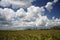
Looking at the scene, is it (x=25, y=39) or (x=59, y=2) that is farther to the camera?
(x=59, y=2)

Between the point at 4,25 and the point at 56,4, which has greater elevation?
the point at 56,4

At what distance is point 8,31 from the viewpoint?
17.2 feet

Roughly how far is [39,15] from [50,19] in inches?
13.2

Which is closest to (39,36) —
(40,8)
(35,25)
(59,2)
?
(35,25)

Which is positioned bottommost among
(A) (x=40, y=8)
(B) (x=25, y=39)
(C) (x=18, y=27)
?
(B) (x=25, y=39)

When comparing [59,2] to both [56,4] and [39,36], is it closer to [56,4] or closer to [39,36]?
[56,4]

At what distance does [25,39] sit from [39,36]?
1.30 ft

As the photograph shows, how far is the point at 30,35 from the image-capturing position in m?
5.34

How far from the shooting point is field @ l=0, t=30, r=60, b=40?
17.1 ft

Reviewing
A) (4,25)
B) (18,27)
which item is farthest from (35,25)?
(4,25)

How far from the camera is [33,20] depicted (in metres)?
5.40

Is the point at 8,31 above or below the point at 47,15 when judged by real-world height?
below

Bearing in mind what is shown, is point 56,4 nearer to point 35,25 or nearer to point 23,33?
point 35,25

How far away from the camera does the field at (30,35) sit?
5.22m
